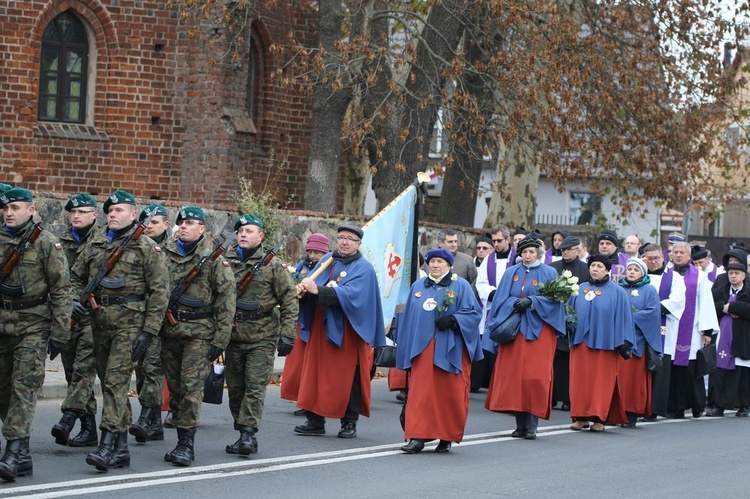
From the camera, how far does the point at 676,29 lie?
2498 centimetres

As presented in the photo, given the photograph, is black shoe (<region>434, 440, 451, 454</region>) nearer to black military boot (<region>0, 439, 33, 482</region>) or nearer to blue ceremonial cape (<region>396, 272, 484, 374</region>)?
blue ceremonial cape (<region>396, 272, 484, 374</region>)

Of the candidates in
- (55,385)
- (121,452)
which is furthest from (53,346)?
(55,385)

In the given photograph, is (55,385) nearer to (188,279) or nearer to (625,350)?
(188,279)

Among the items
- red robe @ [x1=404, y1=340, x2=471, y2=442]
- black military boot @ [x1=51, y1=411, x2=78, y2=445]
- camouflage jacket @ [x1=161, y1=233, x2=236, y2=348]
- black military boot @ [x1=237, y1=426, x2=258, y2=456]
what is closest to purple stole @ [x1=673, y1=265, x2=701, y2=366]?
red robe @ [x1=404, y1=340, x2=471, y2=442]

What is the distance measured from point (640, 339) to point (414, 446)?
14.0 feet

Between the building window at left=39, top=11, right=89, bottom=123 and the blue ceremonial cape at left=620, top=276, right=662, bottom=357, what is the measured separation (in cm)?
1290

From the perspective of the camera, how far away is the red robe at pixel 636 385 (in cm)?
1516

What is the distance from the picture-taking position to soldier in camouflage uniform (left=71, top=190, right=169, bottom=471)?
33.3 feet

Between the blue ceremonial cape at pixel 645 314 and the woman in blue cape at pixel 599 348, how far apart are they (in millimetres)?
525

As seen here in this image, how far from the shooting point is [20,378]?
9.66 meters

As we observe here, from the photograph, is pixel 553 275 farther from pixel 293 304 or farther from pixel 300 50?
pixel 300 50

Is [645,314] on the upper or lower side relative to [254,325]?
upper

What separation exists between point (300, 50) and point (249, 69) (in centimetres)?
446

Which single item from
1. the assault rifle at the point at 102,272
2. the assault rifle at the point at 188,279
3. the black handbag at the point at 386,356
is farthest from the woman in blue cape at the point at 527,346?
the assault rifle at the point at 102,272
